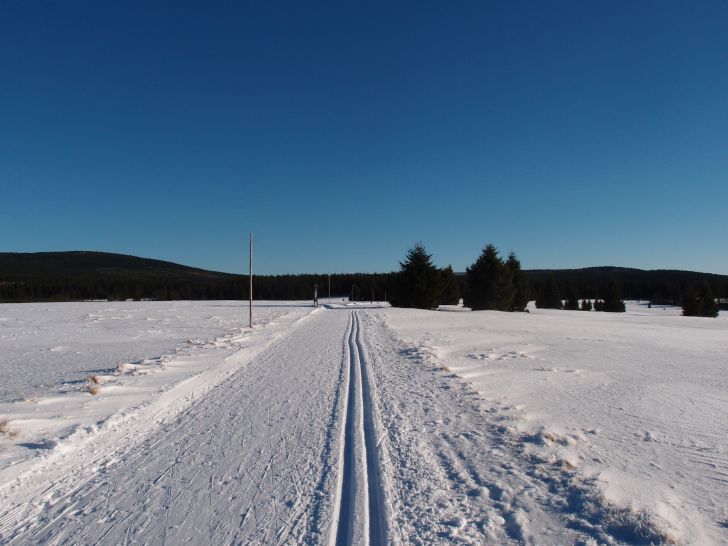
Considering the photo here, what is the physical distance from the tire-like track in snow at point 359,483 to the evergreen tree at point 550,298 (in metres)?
71.1

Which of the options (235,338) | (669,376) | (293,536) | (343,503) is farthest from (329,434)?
(235,338)

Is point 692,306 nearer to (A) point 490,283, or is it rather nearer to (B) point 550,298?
(B) point 550,298

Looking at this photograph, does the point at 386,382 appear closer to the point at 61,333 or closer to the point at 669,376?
the point at 669,376

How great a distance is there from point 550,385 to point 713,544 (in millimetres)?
5927

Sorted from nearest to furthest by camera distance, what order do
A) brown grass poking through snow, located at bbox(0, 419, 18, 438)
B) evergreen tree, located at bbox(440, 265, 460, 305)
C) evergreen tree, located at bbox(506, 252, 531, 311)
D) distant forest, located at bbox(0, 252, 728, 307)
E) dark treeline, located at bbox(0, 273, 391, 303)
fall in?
brown grass poking through snow, located at bbox(0, 419, 18, 438) → evergreen tree, located at bbox(506, 252, 531, 311) → evergreen tree, located at bbox(440, 265, 460, 305) → distant forest, located at bbox(0, 252, 728, 307) → dark treeline, located at bbox(0, 273, 391, 303)

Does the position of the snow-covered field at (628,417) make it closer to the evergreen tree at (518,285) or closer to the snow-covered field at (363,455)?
the snow-covered field at (363,455)

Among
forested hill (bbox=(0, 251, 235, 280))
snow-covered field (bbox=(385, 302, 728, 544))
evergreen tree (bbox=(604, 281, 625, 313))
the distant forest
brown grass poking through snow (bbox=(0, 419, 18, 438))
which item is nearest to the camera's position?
snow-covered field (bbox=(385, 302, 728, 544))

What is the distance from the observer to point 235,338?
17.3 m

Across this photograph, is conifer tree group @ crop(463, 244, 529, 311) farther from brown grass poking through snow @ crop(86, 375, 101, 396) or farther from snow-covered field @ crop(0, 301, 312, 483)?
brown grass poking through snow @ crop(86, 375, 101, 396)

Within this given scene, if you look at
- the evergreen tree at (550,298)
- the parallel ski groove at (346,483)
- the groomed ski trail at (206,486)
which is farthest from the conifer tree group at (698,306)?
the groomed ski trail at (206,486)

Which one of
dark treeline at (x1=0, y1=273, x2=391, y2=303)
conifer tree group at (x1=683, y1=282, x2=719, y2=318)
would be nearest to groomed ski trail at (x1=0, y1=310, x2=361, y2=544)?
conifer tree group at (x1=683, y1=282, x2=719, y2=318)

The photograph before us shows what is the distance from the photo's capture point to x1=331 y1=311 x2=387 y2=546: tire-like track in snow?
3279 mm

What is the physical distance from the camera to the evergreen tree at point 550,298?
71.1m

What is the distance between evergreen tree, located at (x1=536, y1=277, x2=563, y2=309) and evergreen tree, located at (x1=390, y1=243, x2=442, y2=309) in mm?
35263
